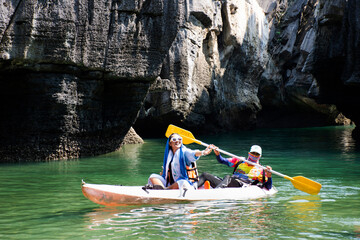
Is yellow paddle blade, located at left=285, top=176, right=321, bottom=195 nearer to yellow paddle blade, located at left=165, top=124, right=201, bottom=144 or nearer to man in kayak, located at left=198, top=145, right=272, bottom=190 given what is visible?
man in kayak, located at left=198, top=145, right=272, bottom=190

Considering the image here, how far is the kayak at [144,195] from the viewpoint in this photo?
23.5ft

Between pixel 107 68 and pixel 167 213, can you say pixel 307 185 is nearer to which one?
pixel 167 213

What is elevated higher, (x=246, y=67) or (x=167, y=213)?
(x=246, y=67)

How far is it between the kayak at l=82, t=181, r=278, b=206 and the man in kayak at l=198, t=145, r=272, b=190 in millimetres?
322

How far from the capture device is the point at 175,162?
7559 millimetres

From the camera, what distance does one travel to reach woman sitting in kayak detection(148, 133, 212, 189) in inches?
294

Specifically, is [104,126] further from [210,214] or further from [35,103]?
[210,214]

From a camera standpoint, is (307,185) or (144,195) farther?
(307,185)

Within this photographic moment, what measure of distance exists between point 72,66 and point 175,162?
7.56m

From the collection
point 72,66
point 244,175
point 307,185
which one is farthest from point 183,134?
point 72,66

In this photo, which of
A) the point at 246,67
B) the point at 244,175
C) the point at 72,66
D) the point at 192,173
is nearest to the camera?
the point at 192,173

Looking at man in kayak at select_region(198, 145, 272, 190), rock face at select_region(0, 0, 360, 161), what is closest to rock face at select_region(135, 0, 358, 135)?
rock face at select_region(0, 0, 360, 161)

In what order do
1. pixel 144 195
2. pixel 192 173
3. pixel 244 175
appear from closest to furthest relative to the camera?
pixel 144 195
pixel 192 173
pixel 244 175

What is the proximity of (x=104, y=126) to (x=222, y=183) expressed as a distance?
863 cm
